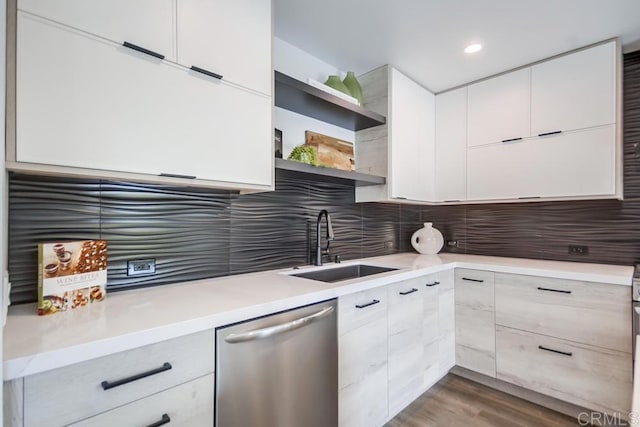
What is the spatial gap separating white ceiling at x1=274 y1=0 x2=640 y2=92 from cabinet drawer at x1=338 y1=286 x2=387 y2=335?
158cm

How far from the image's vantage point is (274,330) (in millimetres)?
1143

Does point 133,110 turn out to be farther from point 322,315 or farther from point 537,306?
point 537,306

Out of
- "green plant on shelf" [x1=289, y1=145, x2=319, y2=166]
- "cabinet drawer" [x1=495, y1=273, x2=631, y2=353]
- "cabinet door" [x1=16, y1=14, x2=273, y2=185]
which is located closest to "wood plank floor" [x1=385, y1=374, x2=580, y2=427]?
"cabinet drawer" [x1=495, y1=273, x2=631, y2=353]

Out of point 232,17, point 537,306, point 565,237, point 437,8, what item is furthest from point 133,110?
point 565,237

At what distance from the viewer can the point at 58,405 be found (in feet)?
2.46

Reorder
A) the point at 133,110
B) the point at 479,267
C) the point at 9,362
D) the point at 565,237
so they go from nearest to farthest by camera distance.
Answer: the point at 9,362, the point at 133,110, the point at 479,267, the point at 565,237

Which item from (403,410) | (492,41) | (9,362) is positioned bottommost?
(403,410)

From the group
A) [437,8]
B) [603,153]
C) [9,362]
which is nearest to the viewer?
[9,362]

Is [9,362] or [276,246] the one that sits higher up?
[276,246]

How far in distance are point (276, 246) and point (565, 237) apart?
2277 mm

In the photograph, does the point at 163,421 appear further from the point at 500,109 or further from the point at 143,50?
the point at 500,109

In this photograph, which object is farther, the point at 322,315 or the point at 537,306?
the point at 537,306

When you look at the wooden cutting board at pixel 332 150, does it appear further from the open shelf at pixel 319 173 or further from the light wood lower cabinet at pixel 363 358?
the light wood lower cabinet at pixel 363 358

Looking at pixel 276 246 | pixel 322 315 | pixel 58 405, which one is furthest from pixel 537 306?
pixel 58 405
